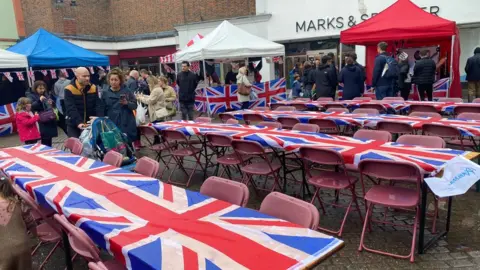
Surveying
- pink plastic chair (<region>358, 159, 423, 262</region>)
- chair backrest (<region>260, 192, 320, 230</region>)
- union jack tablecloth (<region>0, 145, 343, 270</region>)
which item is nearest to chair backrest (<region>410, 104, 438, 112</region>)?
pink plastic chair (<region>358, 159, 423, 262</region>)

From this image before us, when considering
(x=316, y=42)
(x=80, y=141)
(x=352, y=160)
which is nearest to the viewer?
(x=352, y=160)

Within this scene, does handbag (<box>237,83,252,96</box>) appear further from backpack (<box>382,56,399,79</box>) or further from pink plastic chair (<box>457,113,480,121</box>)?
pink plastic chair (<box>457,113,480,121</box>)

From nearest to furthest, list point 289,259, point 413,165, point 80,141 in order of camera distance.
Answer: point 289,259, point 413,165, point 80,141

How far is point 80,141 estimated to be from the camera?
5.13m

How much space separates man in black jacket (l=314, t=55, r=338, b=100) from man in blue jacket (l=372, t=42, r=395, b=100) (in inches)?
44.1

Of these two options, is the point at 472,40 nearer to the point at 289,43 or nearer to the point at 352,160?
the point at 289,43

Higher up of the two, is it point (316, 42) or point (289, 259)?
point (316, 42)

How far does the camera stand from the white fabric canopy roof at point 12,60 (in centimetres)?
918

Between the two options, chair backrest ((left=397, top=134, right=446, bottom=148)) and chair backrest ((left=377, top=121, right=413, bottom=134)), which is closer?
chair backrest ((left=397, top=134, right=446, bottom=148))

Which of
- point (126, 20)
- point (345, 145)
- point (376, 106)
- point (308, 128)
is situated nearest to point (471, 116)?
point (376, 106)

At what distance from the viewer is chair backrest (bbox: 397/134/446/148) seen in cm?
389

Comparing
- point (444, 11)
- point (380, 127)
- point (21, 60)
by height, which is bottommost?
point (380, 127)

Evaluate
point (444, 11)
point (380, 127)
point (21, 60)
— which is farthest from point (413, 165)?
point (444, 11)

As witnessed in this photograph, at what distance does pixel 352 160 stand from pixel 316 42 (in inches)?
529
